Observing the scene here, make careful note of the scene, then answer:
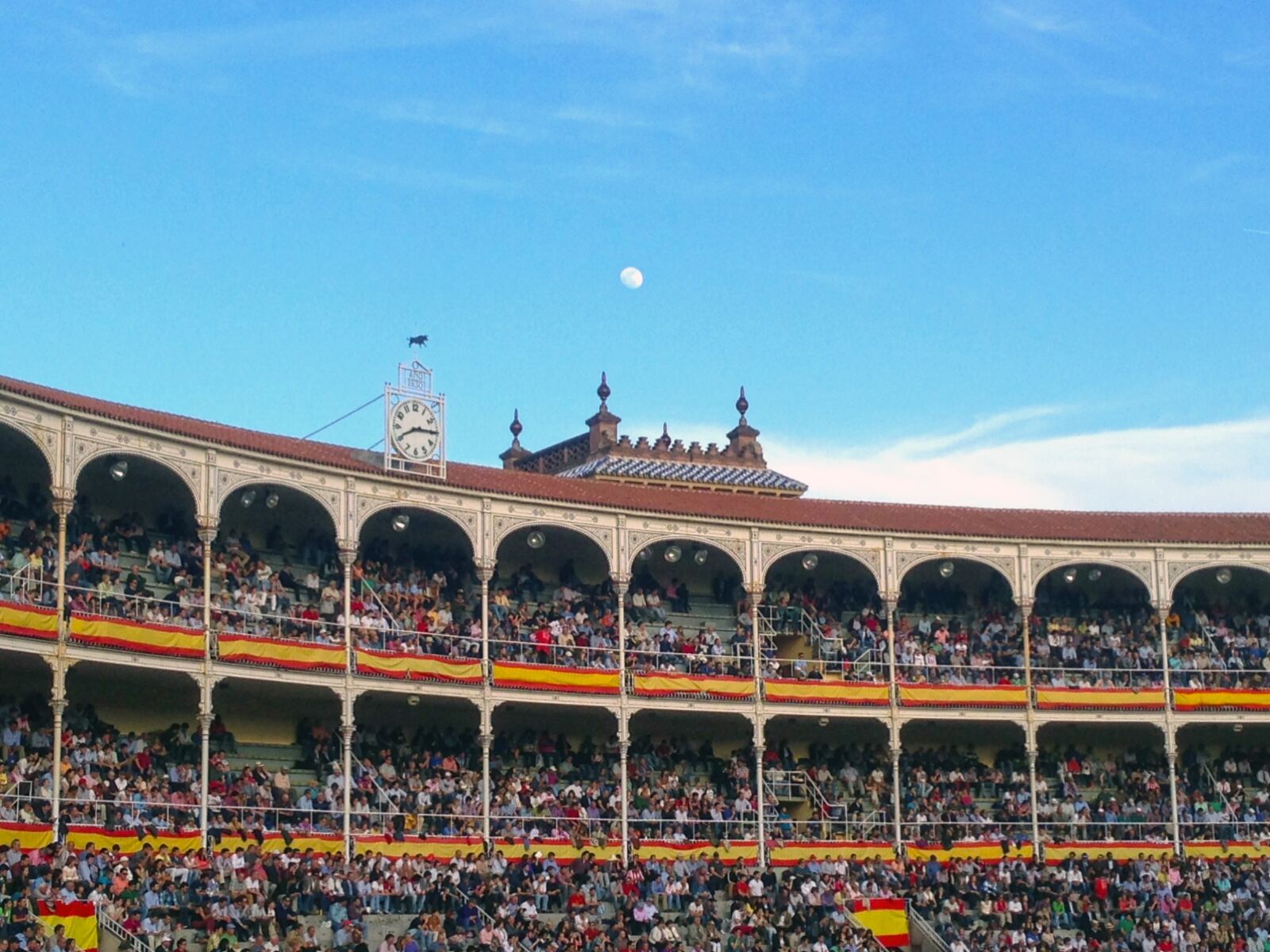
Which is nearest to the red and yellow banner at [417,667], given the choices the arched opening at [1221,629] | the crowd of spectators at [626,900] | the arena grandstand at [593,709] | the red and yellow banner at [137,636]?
the arena grandstand at [593,709]

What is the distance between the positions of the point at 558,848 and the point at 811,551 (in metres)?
10.1

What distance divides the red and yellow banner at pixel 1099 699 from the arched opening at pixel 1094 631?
13.1 inches

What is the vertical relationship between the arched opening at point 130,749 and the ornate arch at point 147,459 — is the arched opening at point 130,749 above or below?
below

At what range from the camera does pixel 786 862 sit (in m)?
50.8

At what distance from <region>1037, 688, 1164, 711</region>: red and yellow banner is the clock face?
15.8m

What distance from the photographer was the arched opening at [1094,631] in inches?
2189

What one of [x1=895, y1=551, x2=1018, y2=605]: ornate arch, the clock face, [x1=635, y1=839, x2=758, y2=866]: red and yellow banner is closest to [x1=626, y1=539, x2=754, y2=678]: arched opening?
[x1=895, y1=551, x2=1018, y2=605]: ornate arch

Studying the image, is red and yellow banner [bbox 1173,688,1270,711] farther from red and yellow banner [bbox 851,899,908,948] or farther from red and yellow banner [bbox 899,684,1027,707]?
red and yellow banner [bbox 851,899,908,948]

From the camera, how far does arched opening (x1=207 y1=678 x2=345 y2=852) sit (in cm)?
4478

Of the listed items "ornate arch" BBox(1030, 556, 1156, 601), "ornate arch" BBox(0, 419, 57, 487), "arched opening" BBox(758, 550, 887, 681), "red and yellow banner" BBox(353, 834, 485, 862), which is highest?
"ornate arch" BBox(0, 419, 57, 487)

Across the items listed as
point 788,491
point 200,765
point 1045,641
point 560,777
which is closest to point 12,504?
point 200,765

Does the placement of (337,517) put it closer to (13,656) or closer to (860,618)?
(13,656)

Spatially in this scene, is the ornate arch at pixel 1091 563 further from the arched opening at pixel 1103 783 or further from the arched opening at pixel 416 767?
the arched opening at pixel 416 767

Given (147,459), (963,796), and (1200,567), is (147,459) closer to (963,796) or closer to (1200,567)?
(963,796)
